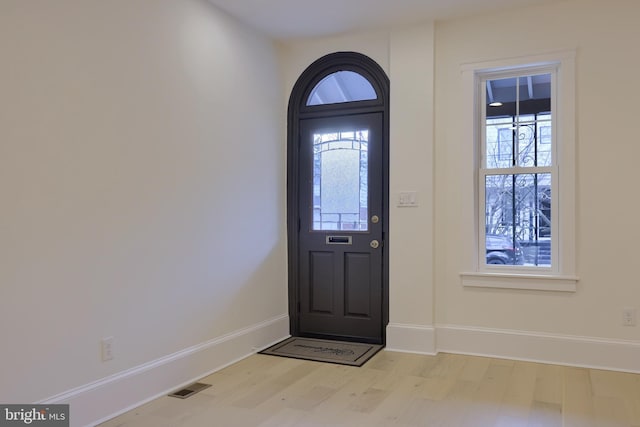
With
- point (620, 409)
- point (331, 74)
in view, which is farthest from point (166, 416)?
point (331, 74)

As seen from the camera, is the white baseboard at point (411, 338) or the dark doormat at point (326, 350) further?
the white baseboard at point (411, 338)

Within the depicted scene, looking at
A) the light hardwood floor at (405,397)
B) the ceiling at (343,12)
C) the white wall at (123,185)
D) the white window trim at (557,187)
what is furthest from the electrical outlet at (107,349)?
the white window trim at (557,187)

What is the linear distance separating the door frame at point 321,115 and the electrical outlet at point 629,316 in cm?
170

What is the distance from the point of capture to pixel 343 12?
375 centimetres

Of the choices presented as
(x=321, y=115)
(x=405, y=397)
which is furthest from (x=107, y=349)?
(x=321, y=115)

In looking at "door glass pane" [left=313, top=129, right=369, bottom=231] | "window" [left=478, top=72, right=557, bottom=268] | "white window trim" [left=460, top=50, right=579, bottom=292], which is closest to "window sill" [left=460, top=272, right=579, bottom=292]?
"white window trim" [left=460, top=50, right=579, bottom=292]

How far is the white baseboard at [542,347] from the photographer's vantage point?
135 inches

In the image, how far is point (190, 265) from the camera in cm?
332

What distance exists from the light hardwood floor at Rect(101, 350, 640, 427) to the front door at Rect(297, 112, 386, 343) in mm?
667

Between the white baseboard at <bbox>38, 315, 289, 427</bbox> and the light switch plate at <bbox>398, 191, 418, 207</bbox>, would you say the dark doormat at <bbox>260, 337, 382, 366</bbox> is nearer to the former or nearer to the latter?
the white baseboard at <bbox>38, 315, 289, 427</bbox>

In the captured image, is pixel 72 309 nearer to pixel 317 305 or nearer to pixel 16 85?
pixel 16 85

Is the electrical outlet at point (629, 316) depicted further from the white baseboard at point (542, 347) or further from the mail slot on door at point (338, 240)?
the mail slot on door at point (338, 240)

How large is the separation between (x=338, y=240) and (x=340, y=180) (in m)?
0.53

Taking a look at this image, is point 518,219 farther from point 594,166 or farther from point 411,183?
point 411,183
